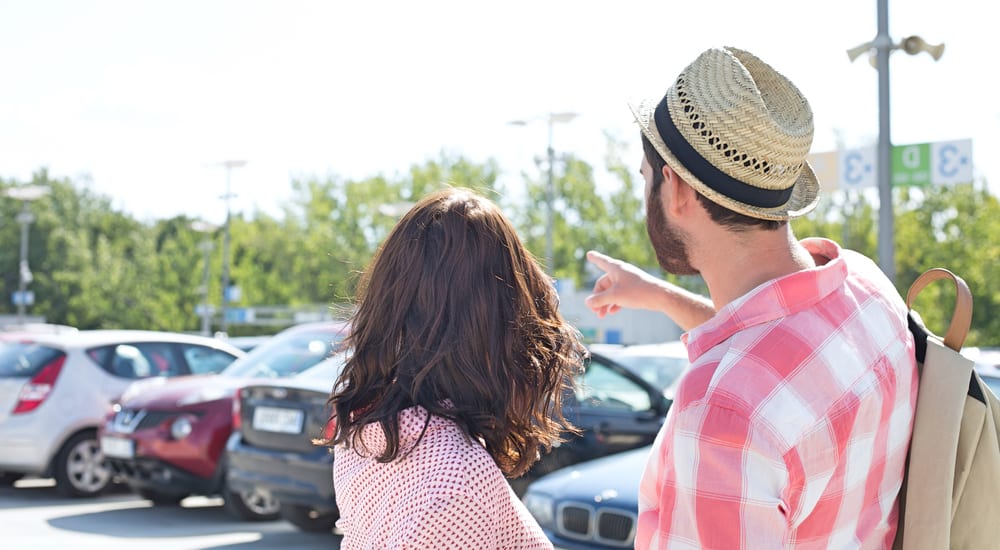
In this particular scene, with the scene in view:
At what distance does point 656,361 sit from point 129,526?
4420 millimetres

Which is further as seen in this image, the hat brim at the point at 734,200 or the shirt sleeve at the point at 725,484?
the hat brim at the point at 734,200

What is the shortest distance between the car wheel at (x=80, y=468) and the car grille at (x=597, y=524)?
240 inches

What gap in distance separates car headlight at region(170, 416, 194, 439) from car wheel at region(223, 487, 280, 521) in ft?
1.91

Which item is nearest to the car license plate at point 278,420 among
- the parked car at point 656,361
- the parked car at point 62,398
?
the parked car at point 656,361

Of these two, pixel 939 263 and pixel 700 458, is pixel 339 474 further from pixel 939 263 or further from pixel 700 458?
pixel 939 263

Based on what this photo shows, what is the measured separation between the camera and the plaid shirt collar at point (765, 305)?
64.4 inches

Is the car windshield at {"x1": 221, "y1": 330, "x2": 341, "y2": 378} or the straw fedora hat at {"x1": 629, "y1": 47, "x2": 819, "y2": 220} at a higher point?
the straw fedora hat at {"x1": 629, "y1": 47, "x2": 819, "y2": 220}

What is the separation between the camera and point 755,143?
5.51ft

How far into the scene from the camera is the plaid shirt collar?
5.37 ft

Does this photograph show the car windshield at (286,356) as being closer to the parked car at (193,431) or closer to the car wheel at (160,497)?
the parked car at (193,431)

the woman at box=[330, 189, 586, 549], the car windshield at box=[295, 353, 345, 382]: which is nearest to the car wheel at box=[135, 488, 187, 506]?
the car windshield at box=[295, 353, 345, 382]

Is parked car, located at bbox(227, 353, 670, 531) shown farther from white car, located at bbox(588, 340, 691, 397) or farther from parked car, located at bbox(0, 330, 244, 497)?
parked car, located at bbox(0, 330, 244, 497)

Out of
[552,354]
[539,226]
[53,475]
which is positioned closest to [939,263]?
[539,226]

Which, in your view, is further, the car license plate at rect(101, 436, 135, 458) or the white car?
the car license plate at rect(101, 436, 135, 458)
